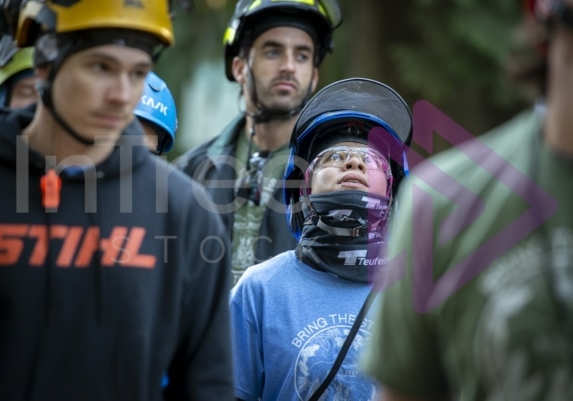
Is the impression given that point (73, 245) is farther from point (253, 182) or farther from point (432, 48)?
point (432, 48)

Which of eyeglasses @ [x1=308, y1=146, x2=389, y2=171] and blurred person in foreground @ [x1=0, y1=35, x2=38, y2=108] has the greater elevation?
blurred person in foreground @ [x1=0, y1=35, x2=38, y2=108]

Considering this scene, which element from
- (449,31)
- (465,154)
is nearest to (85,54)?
(465,154)

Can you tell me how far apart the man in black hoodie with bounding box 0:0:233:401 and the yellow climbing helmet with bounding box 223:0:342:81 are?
3.87m

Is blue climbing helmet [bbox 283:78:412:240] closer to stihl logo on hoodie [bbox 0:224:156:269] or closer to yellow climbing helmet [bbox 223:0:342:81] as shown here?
stihl logo on hoodie [bbox 0:224:156:269]

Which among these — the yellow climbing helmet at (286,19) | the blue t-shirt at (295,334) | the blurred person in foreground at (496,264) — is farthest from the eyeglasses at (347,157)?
the yellow climbing helmet at (286,19)

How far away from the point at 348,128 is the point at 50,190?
6.27ft

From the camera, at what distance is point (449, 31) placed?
1419 centimetres

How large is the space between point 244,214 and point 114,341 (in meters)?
3.38

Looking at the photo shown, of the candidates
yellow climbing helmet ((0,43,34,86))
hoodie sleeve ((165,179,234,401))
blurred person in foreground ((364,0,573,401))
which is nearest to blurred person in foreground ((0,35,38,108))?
yellow climbing helmet ((0,43,34,86))

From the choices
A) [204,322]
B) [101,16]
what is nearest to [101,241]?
[204,322]

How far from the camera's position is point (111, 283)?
12.6 feet

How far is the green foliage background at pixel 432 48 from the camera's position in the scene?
13961mm

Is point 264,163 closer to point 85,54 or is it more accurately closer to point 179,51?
point 85,54

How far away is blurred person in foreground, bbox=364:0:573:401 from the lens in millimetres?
2877
